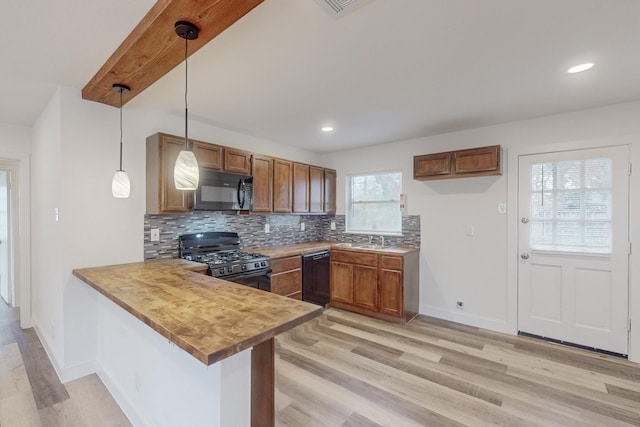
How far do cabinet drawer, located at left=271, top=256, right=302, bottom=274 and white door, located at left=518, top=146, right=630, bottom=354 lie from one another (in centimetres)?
260

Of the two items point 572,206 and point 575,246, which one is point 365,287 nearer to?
point 575,246

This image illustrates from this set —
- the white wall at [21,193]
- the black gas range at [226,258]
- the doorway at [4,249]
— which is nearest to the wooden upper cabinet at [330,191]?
the black gas range at [226,258]

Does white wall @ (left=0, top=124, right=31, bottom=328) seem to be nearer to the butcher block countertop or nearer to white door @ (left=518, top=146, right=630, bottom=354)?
the butcher block countertop

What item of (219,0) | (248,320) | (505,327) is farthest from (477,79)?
(505,327)

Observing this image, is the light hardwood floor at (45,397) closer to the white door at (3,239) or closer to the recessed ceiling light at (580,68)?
the white door at (3,239)

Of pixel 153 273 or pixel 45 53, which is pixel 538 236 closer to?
pixel 153 273

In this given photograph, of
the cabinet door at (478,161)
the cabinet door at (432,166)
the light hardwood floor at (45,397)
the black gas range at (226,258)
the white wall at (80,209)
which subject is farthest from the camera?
the cabinet door at (432,166)

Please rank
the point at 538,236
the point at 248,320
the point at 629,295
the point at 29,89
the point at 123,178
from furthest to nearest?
the point at 538,236 → the point at 629,295 → the point at 29,89 → the point at 123,178 → the point at 248,320

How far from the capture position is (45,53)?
1.87 metres

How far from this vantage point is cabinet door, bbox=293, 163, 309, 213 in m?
4.08

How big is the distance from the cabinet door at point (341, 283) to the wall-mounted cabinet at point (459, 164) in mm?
1568

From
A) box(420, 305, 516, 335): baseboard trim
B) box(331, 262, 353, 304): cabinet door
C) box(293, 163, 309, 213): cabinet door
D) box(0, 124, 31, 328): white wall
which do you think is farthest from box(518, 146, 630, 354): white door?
box(0, 124, 31, 328): white wall

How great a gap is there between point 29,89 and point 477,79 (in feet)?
11.9

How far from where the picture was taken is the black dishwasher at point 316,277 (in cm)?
386
